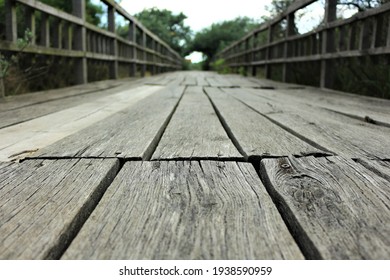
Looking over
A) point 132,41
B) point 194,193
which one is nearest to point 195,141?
point 194,193

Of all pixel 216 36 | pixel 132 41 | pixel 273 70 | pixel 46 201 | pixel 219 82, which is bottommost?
pixel 46 201

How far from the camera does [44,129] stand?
62.9 inches

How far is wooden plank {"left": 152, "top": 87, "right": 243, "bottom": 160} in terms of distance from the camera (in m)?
1.14

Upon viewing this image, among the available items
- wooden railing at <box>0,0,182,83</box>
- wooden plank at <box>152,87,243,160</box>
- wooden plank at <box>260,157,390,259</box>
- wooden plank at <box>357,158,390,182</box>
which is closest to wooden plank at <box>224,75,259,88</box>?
wooden railing at <box>0,0,182,83</box>

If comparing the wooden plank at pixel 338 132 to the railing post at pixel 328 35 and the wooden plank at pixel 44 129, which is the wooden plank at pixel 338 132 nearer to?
the wooden plank at pixel 44 129

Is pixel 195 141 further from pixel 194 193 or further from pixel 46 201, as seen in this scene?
pixel 46 201

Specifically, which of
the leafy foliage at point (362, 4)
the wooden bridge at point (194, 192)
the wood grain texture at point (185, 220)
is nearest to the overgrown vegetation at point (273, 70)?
the leafy foliage at point (362, 4)

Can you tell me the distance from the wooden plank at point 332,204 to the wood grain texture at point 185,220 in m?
0.03

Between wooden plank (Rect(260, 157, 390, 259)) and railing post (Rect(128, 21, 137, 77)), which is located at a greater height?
railing post (Rect(128, 21, 137, 77))

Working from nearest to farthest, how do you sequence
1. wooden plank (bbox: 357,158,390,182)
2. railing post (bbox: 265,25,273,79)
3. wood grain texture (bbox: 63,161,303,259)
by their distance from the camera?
1. wood grain texture (bbox: 63,161,303,259)
2. wooden plank (bbox: 357,158,390,182)
3. railing post (bbox: 265,25,273,79)

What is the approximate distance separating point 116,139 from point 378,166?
818 mm

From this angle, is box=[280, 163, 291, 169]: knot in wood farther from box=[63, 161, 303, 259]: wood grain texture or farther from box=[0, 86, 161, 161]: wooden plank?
box=[0, 86, 161, 161]: wooden plank

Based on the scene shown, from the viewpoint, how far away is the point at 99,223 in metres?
0.68

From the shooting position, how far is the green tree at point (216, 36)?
102 ft
